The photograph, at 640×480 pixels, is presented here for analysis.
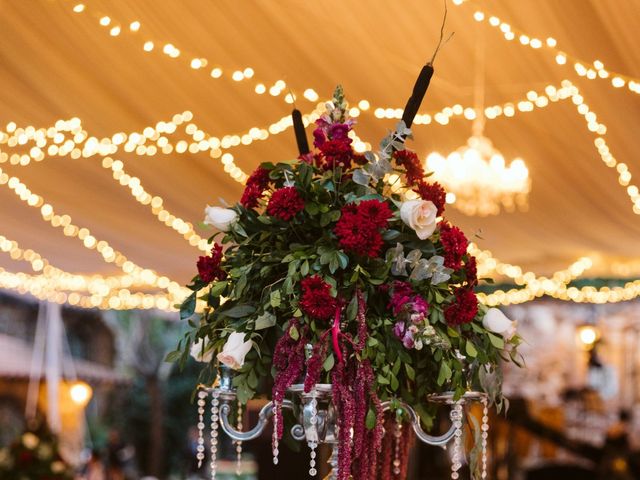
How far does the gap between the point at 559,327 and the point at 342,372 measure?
1162 centimetres

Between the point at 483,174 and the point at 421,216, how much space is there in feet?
8.95

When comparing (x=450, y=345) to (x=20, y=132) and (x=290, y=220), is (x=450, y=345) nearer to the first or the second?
(x=290, y=220)

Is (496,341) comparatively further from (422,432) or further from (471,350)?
(422,432)

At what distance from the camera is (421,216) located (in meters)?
1.99

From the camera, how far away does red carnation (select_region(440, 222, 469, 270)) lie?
204cm

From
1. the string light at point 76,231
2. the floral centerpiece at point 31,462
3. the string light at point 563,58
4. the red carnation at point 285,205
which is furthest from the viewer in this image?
the floral centerpiece at point 31,462

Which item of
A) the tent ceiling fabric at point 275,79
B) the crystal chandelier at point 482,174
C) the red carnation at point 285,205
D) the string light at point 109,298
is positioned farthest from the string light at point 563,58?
the string light at point 109,298

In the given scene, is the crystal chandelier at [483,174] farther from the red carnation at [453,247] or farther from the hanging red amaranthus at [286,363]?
the hanging red amaranthus at [286,363]

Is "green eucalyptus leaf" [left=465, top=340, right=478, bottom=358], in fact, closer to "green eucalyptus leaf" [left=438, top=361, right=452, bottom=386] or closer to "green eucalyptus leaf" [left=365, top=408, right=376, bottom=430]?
"green eucalyptus leaf" [left=438, top=361, right=452, bottom=386]

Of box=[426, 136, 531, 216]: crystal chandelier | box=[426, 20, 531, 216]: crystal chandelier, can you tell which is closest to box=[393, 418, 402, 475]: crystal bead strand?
box=[426, 20, 531, 216]: crystal chandelier

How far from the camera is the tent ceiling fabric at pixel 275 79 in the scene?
128 inches

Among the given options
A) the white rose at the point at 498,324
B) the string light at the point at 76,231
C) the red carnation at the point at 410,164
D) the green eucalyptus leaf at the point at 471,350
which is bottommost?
the green eucalyptus leaf at the point at 471,350

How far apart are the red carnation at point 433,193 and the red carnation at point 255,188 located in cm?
35

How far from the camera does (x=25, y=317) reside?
13461 millimetres
